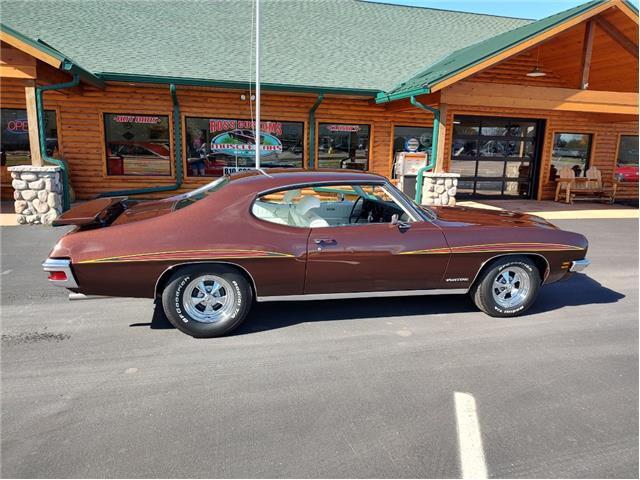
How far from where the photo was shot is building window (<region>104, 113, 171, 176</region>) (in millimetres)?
11672

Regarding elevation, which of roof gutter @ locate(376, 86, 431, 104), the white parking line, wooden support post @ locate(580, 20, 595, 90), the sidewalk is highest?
wooden support post @ locate(580, 20, 595, 90)

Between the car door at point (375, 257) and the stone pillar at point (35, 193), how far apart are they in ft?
22.8

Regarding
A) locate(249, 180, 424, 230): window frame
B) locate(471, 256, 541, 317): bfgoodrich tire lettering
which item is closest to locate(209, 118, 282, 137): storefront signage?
locate(249, 180, 424, 230): window frame

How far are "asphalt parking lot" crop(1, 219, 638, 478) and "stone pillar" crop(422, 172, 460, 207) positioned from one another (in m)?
6.20

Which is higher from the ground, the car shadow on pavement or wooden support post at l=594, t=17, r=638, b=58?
wooden support post at l=594, t=17, r=638, b=58

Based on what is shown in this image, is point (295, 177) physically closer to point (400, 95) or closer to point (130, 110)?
point (400, 95)

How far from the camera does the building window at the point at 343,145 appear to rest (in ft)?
42.6

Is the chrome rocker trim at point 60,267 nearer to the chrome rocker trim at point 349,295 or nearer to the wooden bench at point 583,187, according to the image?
the chrome rocker trim at point 349,295

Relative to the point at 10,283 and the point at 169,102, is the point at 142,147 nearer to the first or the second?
the point at 169,102

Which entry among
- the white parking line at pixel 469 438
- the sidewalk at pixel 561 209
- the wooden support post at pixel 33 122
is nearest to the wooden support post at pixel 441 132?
the sidewalk at pixel 561 209

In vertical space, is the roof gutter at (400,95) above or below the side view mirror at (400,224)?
above

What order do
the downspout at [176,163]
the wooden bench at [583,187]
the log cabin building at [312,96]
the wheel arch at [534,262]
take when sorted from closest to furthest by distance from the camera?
the wheel arch at [534,262] → the log cabin building at [312,96] → the downspout at [176,163] → the wooden bench at [583,187]

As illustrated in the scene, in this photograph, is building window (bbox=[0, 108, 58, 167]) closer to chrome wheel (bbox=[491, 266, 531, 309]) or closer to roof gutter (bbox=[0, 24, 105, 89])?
roof gutter (bbox=[0, 24, 105, 89])

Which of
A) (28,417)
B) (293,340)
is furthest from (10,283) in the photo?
(293,340)
